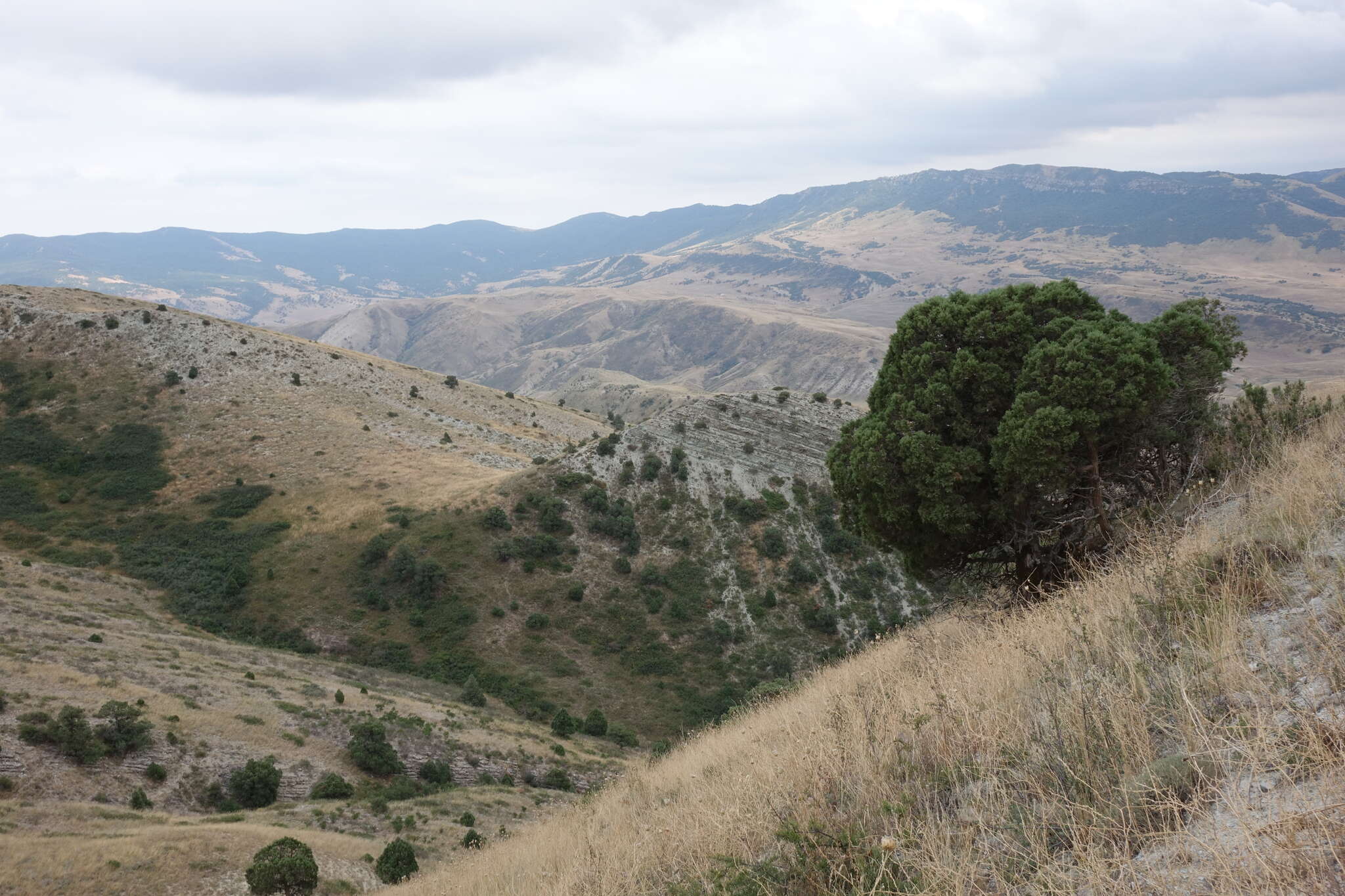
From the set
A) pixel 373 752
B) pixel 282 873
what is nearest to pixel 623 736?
pixel 373 752

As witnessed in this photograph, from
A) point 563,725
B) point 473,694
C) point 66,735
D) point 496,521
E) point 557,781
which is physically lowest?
point 563,725

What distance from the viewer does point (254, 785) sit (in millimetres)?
23469

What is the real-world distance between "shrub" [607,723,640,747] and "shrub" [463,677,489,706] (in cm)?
→ 643

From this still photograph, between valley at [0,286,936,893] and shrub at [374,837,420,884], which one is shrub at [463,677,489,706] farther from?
shrub at [374,837,420,884]

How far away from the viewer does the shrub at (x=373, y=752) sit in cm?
2634

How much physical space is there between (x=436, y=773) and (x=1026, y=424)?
23.8 m

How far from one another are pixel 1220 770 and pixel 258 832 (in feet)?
72.9

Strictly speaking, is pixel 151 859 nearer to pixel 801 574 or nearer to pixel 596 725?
pixel 596 725

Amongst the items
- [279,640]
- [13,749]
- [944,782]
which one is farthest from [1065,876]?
[279,640]

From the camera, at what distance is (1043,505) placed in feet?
→ 53.8

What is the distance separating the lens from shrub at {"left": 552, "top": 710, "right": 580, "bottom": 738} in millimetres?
33969

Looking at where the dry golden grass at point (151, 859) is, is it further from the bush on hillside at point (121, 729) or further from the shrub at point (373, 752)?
the shrub at point (373, 752)

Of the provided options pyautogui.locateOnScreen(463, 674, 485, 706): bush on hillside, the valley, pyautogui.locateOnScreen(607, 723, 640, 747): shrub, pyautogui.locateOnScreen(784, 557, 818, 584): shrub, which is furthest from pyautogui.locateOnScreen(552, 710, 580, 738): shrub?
pyautogui.locateOnScreen(784, 557, 818, 584): shrub

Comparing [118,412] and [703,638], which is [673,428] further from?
[118,412]
